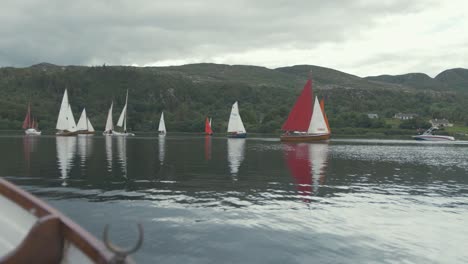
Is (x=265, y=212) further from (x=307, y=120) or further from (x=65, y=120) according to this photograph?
(x=65, y=120)

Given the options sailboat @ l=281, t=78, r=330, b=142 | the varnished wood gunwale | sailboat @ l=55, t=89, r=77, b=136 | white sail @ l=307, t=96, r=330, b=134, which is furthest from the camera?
sailboat @ l=55, t=89, r=77, b=136

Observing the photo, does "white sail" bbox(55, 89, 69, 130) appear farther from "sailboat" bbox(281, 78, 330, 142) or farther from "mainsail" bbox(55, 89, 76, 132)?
"sailboat" bbox(281, 78, 330, 142)

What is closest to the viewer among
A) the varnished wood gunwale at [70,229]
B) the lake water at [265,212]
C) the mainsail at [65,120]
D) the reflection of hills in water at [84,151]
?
the varnished wood gunwale at [70,229]

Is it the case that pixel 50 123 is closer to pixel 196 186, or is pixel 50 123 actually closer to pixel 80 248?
pixel 196 186

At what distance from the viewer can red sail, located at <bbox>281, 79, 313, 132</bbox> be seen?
88.1m

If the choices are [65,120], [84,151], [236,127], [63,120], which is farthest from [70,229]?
[65,120]

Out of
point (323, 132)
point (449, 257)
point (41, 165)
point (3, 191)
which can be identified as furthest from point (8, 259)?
point (323, 132)

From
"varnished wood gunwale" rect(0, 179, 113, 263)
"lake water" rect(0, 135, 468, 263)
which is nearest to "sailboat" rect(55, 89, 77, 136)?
"lake water" rect(0, 135, 468, 263)

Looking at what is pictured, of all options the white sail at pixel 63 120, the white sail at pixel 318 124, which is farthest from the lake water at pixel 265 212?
the white sail at pixel 63 120

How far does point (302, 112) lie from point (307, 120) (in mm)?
2737

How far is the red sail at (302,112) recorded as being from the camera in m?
88.1

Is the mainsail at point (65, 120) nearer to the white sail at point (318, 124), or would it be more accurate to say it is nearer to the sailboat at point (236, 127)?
the sailboat at point (236, 127)

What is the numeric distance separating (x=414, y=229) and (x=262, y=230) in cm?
680

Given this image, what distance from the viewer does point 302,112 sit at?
90.4 m
